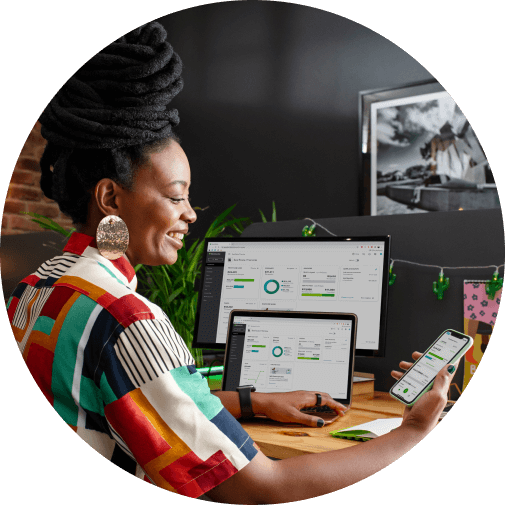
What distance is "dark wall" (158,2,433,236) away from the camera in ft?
3.21

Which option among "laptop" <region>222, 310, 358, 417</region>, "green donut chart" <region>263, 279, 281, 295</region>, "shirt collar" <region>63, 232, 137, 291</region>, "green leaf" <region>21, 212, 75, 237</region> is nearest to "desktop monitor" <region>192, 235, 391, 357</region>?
"green donut chart" <region>263, 279, 281, 295</region>

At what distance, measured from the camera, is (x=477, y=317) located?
933 millimetres

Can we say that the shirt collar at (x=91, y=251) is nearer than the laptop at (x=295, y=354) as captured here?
Yes

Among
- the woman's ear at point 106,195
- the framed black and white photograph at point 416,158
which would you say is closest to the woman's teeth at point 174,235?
the woman's ear at point 106,195

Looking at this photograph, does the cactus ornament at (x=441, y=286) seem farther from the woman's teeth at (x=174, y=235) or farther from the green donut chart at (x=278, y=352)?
the woman's teeth at (x=174, y=235)

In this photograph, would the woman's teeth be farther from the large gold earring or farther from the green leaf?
the green leaf

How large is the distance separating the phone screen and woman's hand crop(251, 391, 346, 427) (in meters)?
0.12

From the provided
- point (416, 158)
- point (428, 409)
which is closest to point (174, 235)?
point (428, 409)

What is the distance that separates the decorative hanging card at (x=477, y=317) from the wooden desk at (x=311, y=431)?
17cm

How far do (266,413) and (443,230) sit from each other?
21.9 inches

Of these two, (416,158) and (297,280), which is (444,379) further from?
(416,158)

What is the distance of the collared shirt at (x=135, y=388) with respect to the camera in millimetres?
504

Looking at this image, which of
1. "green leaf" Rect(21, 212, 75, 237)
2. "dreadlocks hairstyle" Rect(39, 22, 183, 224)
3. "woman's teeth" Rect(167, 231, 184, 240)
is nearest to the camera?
"dreadlocks hairstyle" Rect(39, 22, 183, 224)

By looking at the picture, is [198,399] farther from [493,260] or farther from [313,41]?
[313,41]
